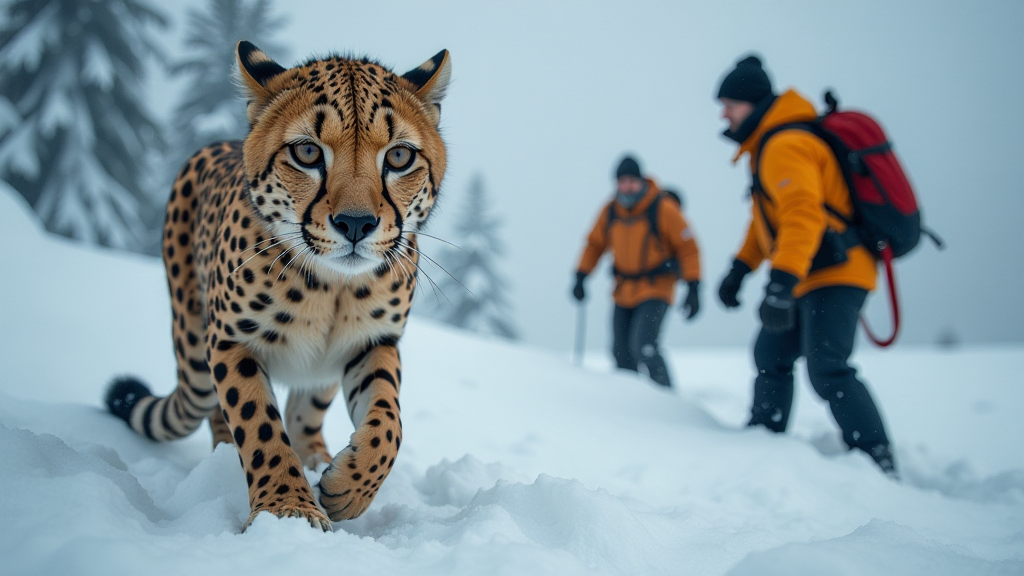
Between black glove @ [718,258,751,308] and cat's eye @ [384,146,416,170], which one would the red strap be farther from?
cat's eye @ [384,146,416,170]

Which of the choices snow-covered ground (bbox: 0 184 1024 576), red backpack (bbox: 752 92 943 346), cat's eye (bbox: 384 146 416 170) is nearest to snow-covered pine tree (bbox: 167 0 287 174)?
snow-covered ground (bbox: 0 184 1024 576)

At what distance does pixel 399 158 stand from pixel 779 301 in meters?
2.59

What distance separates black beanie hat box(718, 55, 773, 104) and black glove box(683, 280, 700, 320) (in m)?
2.42

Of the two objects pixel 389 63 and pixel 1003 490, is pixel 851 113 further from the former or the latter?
pixel 389 63

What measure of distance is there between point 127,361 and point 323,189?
3928mm

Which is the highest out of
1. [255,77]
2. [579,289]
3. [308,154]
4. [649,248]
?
[255,77]

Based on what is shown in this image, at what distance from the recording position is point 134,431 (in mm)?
3314

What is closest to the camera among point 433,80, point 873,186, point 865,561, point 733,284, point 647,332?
point 865,561

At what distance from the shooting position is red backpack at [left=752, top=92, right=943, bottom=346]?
12.6 ft

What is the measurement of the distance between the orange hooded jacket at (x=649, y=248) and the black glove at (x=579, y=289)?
0.55m

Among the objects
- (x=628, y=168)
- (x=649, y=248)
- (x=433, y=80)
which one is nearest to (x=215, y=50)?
(x=628, y=168)

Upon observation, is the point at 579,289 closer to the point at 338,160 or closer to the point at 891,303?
the point at 891,303

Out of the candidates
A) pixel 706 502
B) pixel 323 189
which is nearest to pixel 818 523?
pixel 706 502

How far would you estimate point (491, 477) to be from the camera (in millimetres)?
2748
